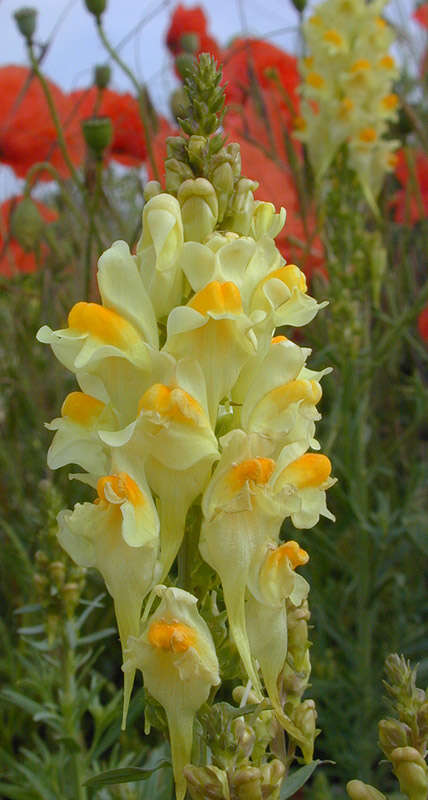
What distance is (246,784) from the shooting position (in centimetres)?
56

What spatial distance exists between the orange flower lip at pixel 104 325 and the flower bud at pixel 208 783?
0.97ft

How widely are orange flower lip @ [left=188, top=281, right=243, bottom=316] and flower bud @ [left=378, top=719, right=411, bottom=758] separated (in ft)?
0.97

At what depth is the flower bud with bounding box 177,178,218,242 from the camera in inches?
26.6

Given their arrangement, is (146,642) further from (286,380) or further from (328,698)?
(328,698)

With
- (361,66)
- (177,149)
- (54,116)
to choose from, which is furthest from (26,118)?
(177,149)

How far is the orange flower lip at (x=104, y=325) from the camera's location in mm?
677

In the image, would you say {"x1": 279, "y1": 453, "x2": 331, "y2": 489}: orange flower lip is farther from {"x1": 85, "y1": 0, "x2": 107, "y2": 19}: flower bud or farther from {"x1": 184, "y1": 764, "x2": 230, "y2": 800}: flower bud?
{"x1": 85, "y1": 0, "x2": 107, "y2": 19}: flower bud

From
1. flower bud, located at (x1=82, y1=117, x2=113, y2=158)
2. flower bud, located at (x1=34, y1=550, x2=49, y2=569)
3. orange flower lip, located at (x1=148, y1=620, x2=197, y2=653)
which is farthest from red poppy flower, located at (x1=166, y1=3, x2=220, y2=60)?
orange flower lip, located at (x1=148, y1=620, x2=197, y2=653)

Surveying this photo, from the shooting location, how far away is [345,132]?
187 cm

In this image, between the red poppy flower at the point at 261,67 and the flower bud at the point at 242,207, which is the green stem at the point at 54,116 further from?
the flower bud at the point at 242,207

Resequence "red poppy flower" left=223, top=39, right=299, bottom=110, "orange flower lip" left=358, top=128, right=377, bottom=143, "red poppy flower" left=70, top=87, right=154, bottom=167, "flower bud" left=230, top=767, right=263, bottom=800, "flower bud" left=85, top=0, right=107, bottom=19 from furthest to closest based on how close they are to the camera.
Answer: "red poppy flower" left=223, top=39, right=299, bottom=110 < "red poppy flower" left=70, top=87, right=154, bottom=167 < "orange flower lip" left=358, top=128, right=377, bottom=143 < "flower bud" left=85, top=0, right=107, bottom=19 < "flower bud" left=230, top=767, right=263, bottom=800

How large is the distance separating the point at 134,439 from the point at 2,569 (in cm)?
124

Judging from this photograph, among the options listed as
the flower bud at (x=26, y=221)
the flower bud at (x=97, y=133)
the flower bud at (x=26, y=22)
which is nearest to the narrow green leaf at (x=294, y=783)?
the flower bud at (x=97, y=133)

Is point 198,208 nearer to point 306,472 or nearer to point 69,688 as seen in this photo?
point 306,472
